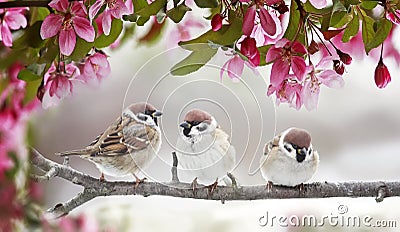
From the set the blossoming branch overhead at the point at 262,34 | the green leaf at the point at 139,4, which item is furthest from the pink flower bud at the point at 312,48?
the green leaf at the point at 139,4

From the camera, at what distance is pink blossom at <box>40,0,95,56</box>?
0.42 meters

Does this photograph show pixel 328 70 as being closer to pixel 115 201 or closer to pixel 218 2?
pixel 218 2

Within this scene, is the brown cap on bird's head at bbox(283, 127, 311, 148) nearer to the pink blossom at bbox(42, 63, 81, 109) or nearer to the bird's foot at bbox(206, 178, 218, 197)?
the bird's foot at bbox(206, 178, 218, 197)

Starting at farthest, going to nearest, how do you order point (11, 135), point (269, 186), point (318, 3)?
1. point (11, 135)
2. point (269, 186)
3. point (318, 3)

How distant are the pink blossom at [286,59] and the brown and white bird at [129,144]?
0.10m

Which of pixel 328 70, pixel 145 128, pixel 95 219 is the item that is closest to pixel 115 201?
pixel 95 219

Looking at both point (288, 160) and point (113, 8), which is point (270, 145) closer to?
point (288, 160)

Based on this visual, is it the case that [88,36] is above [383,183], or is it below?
above

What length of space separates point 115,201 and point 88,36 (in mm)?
247

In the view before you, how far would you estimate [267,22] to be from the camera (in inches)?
15.2

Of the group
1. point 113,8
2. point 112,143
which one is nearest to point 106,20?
point 113,8

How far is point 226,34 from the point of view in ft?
1.30

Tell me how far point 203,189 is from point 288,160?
0.21ft

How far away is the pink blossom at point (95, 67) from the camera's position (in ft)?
1.53
